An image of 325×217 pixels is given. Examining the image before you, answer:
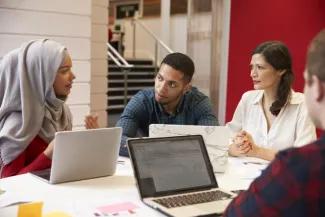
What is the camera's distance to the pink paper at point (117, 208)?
1.35m

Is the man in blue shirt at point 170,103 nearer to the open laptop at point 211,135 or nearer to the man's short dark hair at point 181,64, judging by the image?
the man's short dark hair at point 181,64

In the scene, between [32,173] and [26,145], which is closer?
[32,173]

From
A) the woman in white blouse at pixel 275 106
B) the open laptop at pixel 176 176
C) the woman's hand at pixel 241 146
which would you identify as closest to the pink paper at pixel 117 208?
the open laptop at pixel 176 176

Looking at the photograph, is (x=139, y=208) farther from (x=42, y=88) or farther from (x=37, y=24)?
(x=37, y=24)

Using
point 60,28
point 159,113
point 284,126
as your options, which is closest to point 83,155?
point 159,113

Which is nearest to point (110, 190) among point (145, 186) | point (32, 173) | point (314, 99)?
point (145, 186)

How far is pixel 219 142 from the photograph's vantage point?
1.87 m

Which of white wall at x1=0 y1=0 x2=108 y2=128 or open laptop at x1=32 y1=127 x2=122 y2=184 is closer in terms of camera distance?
open laptop at x1=32 y1=127 x2=122 y2=184

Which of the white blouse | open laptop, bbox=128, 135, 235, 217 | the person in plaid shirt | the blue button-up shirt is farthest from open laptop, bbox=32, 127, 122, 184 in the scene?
the white blouse

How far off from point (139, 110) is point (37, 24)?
1289mm

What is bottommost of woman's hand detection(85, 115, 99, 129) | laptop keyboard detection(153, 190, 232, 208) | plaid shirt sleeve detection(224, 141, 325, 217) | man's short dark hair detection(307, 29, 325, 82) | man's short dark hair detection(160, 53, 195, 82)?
laptop keyboard detection(153, 190, 232, 208)

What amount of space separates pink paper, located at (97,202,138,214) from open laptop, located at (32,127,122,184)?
0.28 meters

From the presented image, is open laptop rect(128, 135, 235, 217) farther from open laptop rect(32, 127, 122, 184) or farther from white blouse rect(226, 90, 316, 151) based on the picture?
white blouse rect(226, 90, 316, 151)

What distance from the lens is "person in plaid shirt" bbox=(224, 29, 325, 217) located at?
87cm
